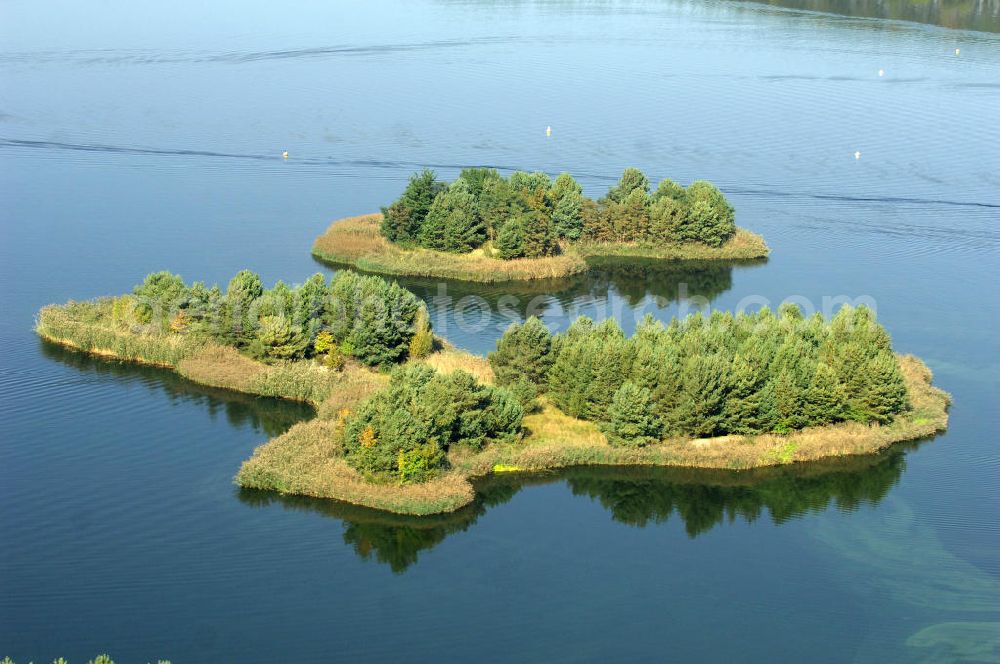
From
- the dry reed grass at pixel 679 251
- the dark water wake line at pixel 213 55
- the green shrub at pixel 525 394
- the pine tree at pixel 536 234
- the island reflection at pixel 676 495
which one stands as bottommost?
the island reflection at pixel 676 495

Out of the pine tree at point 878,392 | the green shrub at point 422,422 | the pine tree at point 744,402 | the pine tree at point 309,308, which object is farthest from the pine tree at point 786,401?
the pine tree at point 309,308

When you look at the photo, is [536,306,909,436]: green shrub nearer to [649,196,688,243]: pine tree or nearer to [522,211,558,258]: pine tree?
[522,211,558,258]: pine tree

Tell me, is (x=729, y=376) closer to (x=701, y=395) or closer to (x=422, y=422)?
(x=701, y=395)

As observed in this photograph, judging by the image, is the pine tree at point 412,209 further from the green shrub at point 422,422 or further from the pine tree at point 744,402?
the pine tree at point 744,402

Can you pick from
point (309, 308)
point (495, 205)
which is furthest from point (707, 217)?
point (309, 308)

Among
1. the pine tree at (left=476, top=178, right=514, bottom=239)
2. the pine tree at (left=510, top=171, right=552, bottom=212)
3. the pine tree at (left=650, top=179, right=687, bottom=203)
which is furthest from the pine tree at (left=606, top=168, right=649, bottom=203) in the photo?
the pine tree at (left=476, top=178, right=514, bottom=239)

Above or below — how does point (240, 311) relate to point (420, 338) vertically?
above

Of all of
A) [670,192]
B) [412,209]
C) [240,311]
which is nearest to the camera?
[240,311]
